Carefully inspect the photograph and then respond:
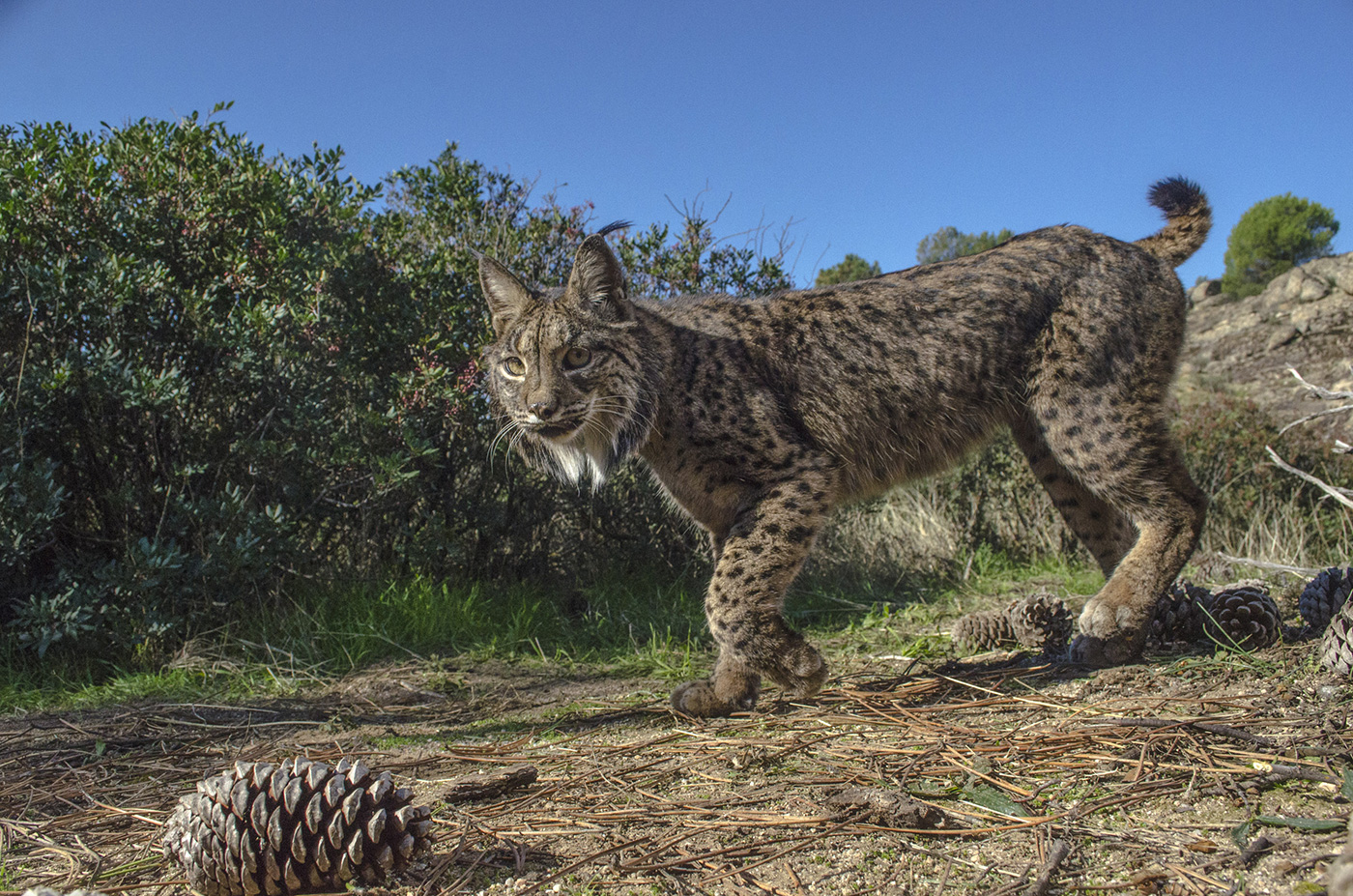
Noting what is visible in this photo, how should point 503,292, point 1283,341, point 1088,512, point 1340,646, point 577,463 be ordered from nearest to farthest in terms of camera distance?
point 1340,646, point 503,292, point 577,463, point 1088,512, point 1283,341

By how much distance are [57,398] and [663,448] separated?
343 cm

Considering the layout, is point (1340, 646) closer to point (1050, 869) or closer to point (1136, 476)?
point (1136, 476)

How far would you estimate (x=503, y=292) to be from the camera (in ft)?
13.7

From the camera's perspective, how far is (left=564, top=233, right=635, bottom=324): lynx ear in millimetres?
3901

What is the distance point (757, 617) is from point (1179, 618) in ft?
6.16

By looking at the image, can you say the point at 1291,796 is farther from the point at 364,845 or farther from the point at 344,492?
the point at 344,492

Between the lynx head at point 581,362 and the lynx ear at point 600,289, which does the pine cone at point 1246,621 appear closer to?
the lynx head at point 581,362

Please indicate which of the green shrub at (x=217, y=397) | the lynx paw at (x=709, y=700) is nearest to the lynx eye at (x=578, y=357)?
the green shrub at (x=217, y=397)

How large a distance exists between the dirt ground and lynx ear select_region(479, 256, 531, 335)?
1833 millimetres

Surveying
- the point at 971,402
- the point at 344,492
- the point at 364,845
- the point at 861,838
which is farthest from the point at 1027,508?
the point at 364,845

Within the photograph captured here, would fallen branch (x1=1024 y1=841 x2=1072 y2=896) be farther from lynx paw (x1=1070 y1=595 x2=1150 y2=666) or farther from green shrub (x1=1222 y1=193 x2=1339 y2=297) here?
green shrub (x1=1222 y1=193 x2=1339 y2=297)

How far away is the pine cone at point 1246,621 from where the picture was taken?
11.1ft

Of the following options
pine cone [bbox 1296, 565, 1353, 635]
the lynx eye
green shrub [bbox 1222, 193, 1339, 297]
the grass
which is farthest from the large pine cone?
green shrub [bbox 1222, 193, 1339, 297]

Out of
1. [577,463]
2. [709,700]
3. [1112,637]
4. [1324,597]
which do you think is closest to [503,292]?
[577,463]
